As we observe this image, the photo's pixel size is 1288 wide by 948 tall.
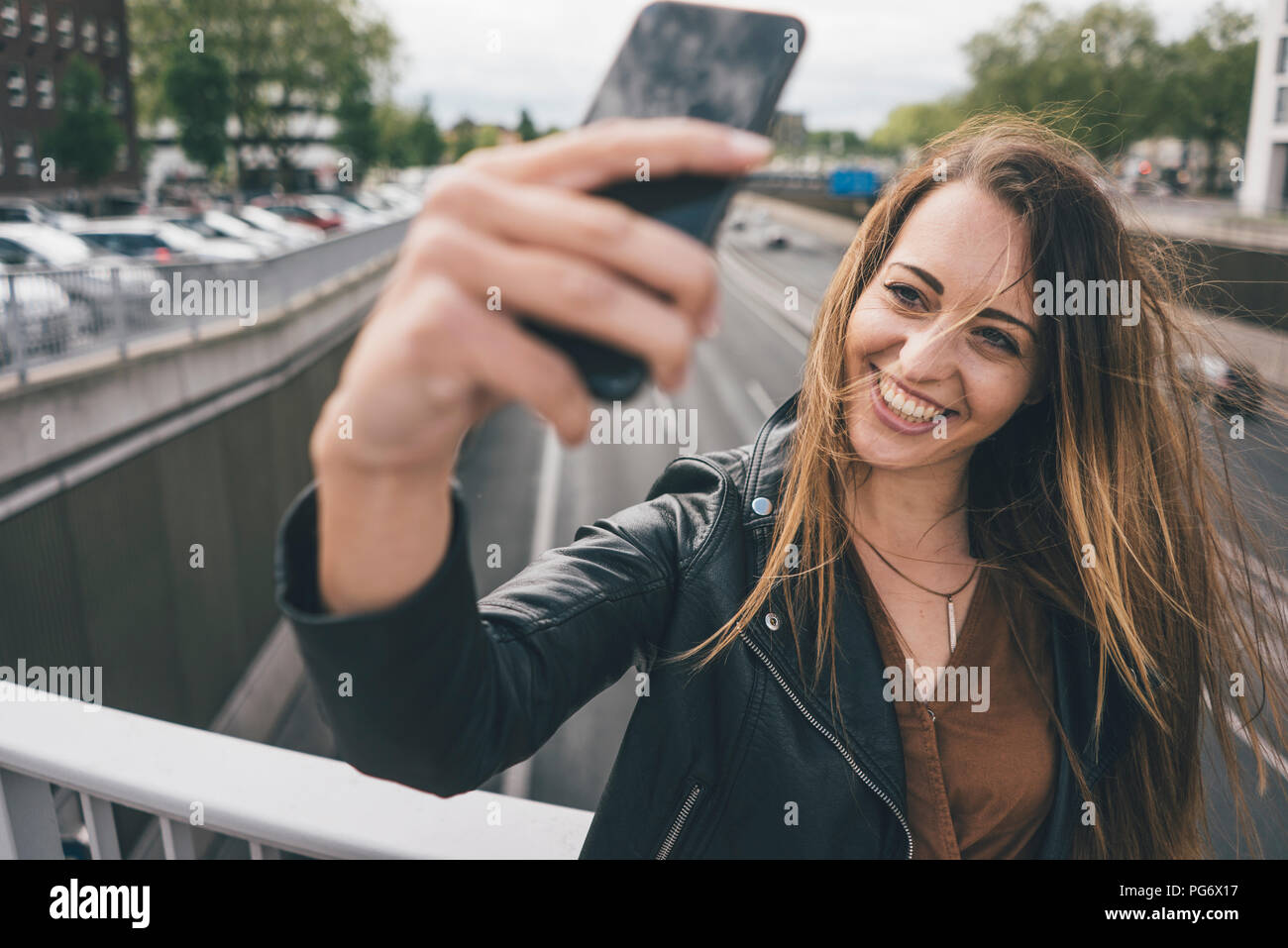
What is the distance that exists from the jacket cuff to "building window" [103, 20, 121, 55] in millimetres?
67169

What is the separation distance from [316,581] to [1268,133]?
57375 mm

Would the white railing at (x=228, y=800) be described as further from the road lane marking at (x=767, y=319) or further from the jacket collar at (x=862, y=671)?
the road lane marking at (x=767, y=319)

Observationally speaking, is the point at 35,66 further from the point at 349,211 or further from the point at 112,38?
the point at 349,211

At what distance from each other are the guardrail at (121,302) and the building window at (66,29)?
1753 inches

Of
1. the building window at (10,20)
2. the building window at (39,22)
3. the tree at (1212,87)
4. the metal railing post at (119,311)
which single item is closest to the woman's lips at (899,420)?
the metal railing post at (119,311)

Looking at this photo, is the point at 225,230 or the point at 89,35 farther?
the point at 89,35

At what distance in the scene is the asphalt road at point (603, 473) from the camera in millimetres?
13547

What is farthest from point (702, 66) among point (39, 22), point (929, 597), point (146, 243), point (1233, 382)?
point (39, 22)

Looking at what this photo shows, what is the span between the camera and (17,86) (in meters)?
47.2

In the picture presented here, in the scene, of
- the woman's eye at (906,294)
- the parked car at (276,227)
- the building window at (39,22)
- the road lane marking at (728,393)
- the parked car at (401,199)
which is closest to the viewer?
the woman's eye at (906,294)

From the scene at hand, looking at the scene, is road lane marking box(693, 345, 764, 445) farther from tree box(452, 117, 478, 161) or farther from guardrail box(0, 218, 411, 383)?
tree box(452, 117, 478, 161)
